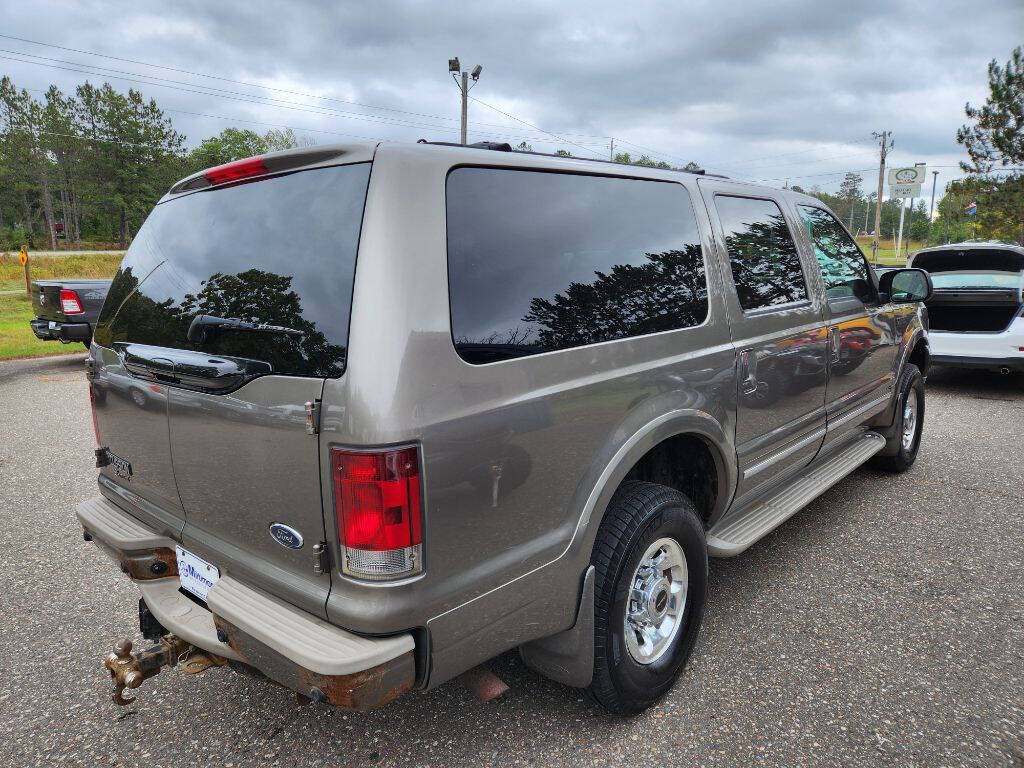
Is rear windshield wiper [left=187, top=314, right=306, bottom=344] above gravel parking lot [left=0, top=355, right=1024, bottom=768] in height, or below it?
above

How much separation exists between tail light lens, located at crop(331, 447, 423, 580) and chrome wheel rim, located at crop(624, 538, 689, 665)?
38.6 inches

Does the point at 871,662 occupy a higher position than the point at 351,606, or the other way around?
the point at 351,606

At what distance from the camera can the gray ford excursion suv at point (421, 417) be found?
1.60 metres

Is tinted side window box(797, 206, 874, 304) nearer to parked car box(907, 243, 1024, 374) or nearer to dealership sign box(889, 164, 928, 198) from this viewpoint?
parked car box(907, 243, 1024, 374)

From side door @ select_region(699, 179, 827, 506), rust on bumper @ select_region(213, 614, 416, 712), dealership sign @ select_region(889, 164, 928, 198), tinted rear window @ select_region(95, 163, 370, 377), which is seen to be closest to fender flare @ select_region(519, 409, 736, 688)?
rust on bumper @ select_region(213, 614, 416, 712)

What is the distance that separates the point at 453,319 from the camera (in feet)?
5.55

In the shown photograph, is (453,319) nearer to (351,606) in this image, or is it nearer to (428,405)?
(428,405)

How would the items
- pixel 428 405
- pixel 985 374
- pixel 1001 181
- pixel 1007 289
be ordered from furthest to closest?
1. pixel 1001 181
2. pixel 985 374
3. pixel 1007 289
4. pixel 428 405

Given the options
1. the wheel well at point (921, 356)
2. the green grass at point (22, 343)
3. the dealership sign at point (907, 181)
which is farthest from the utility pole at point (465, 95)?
the dealership sign at point (907, 181)

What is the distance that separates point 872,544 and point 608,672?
2.44 metres

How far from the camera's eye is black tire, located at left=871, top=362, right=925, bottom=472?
468cm

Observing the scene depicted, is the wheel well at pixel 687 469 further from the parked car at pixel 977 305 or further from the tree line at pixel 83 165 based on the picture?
the tree line at pixel 83 165

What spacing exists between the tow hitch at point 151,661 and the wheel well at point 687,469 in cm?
164

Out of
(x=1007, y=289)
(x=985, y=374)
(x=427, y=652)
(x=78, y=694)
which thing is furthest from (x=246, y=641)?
(x=985, y=374)
